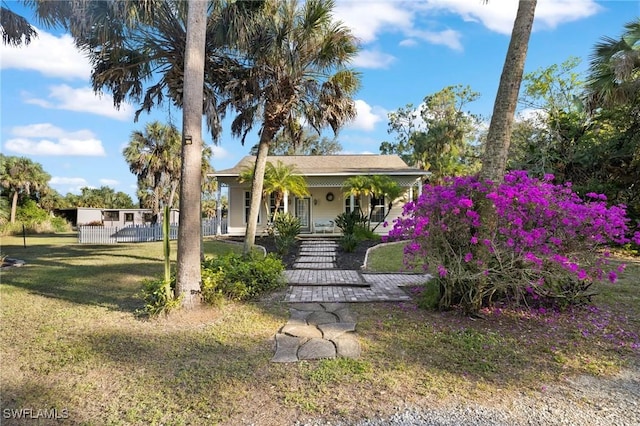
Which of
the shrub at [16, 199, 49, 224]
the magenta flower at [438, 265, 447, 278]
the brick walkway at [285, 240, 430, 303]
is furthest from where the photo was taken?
the shrub at [16, 199, 49, 224]

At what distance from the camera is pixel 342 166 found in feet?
65.1

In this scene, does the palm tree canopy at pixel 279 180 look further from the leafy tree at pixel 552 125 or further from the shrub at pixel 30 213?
the shrub at pixel 30 213

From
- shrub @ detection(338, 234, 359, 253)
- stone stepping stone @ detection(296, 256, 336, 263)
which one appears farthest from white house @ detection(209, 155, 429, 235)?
stone stepping stone @ detection(296, 256, 336, 263)

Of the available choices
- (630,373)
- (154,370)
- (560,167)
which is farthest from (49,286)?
(560,167)

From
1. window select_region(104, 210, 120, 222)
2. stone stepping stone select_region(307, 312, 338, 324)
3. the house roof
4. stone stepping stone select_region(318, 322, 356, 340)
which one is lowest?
stone stepping stone select_region(318, 322, 356, 340)

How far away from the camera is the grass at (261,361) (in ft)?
9.52

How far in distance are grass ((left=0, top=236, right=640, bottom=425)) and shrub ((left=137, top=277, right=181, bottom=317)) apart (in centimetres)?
18

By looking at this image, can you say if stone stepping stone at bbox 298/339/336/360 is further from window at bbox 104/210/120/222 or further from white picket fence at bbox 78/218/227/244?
window at bbox 104/210/120/222

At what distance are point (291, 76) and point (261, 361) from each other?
7550 mm

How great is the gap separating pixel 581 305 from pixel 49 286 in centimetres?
997

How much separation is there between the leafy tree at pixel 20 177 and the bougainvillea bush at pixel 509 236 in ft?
115

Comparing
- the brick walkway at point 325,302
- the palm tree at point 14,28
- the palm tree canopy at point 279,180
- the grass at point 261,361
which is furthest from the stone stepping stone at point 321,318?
the palm tree canopy at point 279,180

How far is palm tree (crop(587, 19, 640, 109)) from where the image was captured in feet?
34.1

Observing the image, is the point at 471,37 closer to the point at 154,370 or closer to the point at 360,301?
the point at 360,301
